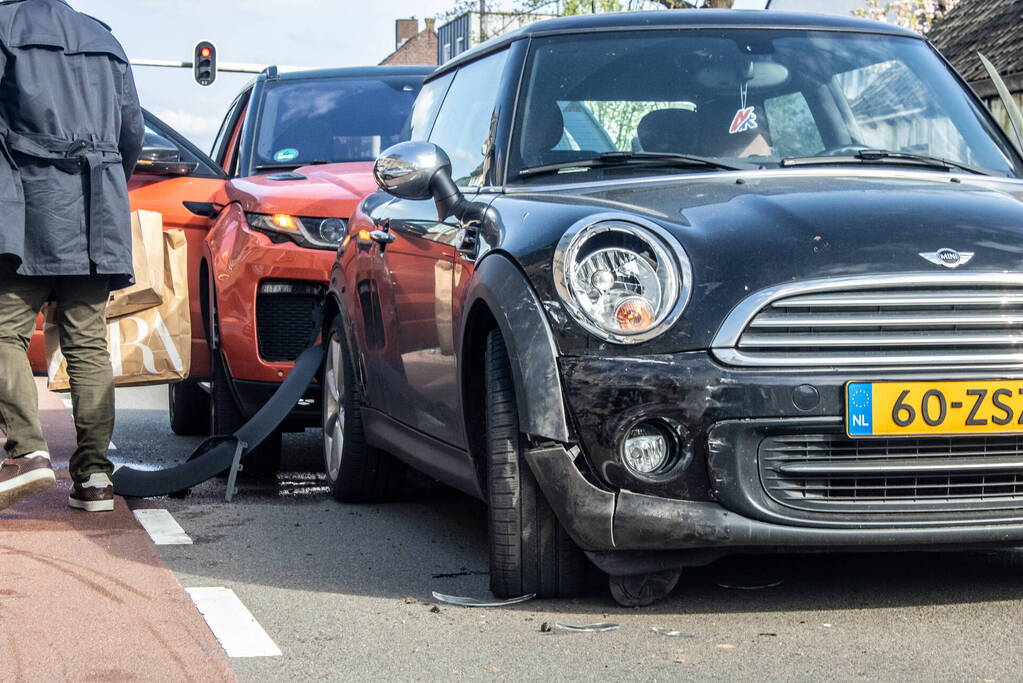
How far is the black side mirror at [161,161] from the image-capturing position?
806 centimetres

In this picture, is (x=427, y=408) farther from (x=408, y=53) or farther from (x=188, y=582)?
(x=408, y=53)

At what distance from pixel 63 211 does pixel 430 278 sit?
1.73 m

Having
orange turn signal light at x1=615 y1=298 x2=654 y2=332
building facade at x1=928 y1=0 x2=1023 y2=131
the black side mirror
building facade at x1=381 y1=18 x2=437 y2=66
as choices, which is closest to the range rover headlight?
orange turn signal light at x1=615 y1=298 x2=654 y2=332

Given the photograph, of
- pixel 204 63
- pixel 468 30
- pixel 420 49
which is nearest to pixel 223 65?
pixel 204 63

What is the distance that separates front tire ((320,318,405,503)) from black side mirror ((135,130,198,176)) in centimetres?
135

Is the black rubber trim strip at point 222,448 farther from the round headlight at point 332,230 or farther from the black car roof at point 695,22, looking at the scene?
the black car roof at point 695,22

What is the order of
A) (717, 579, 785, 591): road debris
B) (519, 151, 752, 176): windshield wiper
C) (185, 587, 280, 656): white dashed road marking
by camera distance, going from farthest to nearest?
(519, 151, 752, 176): windshield wiper < (717, 579, 785, 591): road debris < (185, 587, 280, 656): white dashed road marking

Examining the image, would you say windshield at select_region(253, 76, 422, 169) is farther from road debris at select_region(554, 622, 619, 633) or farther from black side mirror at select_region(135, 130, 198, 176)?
road debris at select_region(554, 622, 619, 633)

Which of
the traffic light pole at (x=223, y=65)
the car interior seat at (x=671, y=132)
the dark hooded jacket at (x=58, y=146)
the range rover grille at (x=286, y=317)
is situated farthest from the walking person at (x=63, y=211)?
the traffic light pole at (x=223, y=65)

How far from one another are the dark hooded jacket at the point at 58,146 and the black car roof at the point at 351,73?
323 centimetres

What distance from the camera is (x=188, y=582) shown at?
536 centimetres

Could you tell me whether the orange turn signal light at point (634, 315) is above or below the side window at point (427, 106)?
below

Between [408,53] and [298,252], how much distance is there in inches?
3171

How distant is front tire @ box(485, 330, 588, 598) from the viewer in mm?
4680
